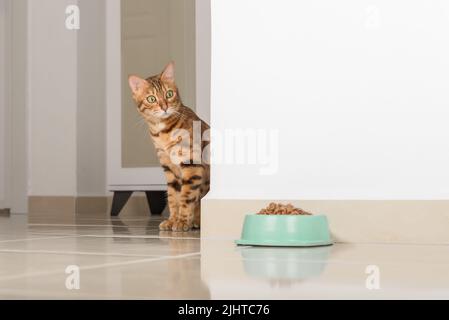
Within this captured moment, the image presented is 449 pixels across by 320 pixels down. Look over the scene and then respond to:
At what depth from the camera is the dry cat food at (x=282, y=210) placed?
1.48m

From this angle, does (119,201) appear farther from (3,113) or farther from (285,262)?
(285,262)

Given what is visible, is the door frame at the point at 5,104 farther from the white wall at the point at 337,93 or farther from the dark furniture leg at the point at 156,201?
the white wall at the point at 337,93

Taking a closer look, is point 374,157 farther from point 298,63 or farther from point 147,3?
point 147,3

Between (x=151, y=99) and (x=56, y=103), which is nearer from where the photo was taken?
(x=151, y=99)

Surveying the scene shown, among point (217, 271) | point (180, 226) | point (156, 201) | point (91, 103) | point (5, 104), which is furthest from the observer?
point (5, 104)

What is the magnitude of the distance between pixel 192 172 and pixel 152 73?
2074mm

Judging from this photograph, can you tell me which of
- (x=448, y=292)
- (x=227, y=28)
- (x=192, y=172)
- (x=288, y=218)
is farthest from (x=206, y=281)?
(x=192, y=172)

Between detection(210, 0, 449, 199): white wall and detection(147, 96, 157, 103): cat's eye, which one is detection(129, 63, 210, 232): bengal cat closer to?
detection(147, 96, 157, 103): cat's eye

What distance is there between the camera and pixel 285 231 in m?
1.45

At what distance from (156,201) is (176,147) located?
1.84 m

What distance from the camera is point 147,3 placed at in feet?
13.6

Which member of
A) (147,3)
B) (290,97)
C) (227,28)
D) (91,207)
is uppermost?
(147,3)

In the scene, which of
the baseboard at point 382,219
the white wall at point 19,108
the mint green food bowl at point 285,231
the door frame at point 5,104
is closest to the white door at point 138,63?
the white wall at point 19,108

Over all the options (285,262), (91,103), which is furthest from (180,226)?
(91,103)
